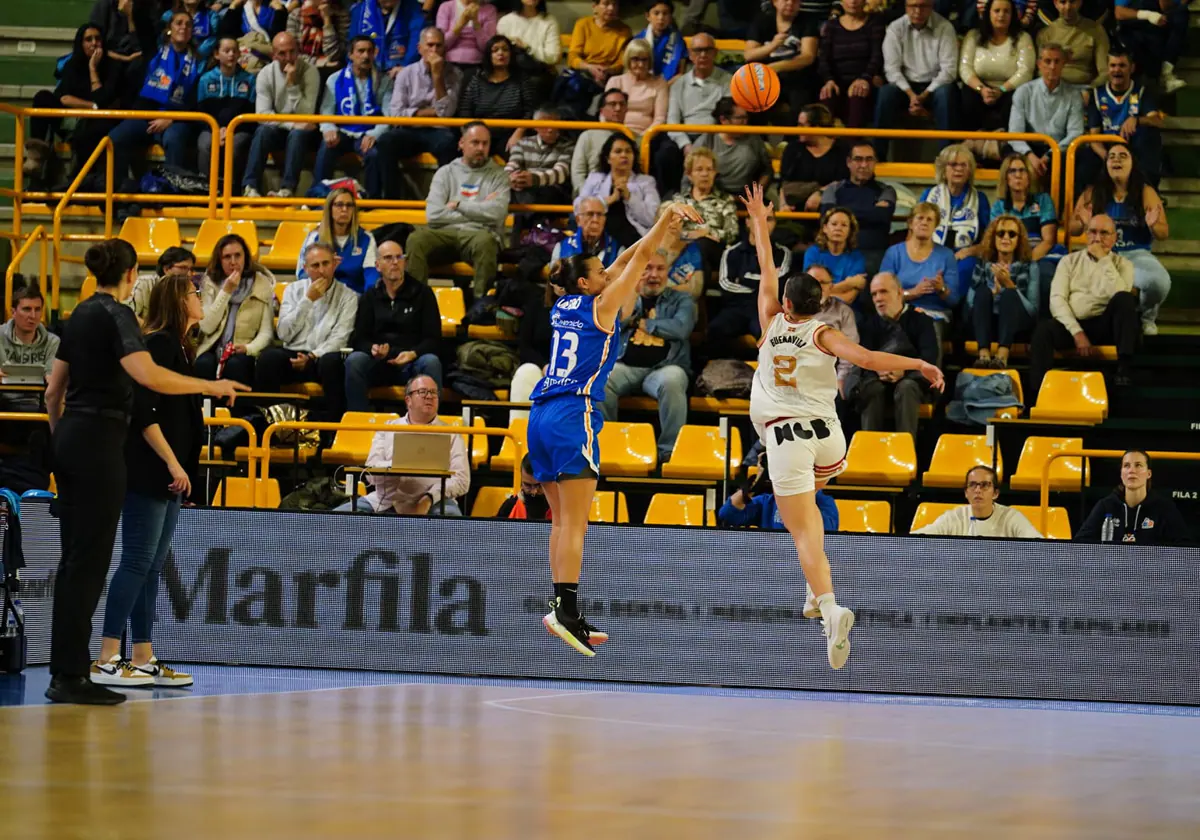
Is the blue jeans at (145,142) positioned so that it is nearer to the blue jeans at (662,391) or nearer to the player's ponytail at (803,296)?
the blue jeans at (662,391)

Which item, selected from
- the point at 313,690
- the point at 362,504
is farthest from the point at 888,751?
the point at 362,504

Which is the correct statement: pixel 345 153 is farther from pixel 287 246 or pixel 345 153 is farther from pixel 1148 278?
pixel 1148 278

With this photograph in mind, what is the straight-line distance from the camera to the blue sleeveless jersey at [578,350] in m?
8.06

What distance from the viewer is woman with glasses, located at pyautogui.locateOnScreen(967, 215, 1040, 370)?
1305cm

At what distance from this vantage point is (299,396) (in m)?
13.0

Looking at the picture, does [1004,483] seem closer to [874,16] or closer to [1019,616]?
[1019,616]

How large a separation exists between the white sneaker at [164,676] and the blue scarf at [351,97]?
8.12m

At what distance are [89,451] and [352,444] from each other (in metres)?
5.08

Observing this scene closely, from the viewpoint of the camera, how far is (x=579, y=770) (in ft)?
20.8

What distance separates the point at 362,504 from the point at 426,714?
388cm

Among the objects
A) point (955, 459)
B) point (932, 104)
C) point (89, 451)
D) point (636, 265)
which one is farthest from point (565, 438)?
point (932, 104)

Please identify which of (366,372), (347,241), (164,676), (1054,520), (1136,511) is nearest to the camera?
(164,676)

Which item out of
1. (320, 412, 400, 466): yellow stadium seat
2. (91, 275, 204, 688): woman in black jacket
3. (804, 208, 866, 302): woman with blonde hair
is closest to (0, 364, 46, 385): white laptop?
(320, 412, 400, 466): yellow stadium seat

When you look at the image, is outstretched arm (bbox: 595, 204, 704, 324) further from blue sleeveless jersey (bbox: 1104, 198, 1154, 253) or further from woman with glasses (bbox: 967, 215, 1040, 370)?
blue sleeveless jersey (bbox: 1104, 198, 1154, 253)
